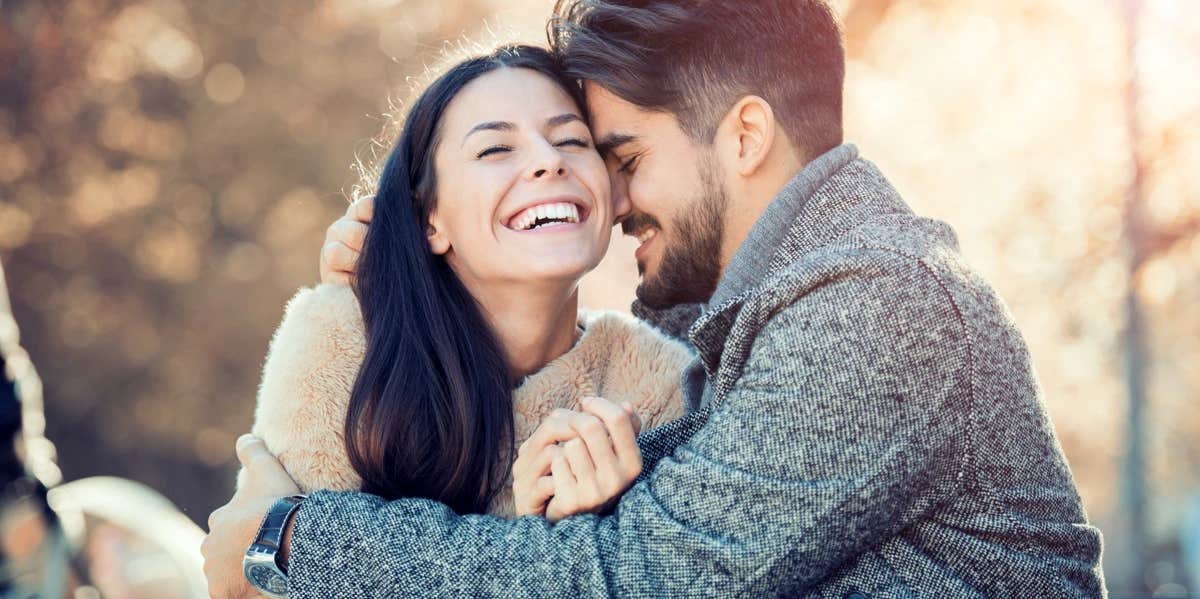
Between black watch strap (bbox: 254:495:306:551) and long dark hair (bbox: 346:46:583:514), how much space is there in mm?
251

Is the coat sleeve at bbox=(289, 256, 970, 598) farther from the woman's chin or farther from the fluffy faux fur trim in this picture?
the woman's chin

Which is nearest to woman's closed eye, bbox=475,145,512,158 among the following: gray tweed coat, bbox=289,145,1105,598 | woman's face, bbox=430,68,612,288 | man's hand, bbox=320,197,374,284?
woman's face, bbox=430,68,612,288

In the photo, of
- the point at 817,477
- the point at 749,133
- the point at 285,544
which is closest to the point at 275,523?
the point at 285,544

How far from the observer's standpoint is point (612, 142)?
301cm

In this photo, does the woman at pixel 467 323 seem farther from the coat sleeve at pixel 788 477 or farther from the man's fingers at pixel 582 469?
the coat sleeve at pixel 788 477

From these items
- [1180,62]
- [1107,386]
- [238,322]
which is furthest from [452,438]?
[238,322]

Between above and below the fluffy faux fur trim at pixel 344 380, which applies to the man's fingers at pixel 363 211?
above

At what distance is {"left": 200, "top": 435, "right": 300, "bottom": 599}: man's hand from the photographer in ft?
8.20

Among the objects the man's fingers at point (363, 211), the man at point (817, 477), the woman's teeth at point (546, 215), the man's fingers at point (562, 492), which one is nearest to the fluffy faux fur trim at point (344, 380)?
the man at point (817, 477)

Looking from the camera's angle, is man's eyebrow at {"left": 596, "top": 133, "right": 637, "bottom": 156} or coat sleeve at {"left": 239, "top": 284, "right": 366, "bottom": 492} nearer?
coat sleeve at {"left": 239, "top": 284, "right": 366, "bottom": 492}

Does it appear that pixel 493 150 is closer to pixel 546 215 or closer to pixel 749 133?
pixel 546 215

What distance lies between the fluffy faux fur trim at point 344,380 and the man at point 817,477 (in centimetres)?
12

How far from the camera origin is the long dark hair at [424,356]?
2701mm

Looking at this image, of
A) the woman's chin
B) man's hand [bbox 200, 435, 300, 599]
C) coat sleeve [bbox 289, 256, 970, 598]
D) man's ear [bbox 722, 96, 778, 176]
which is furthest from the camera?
the woman's chin
